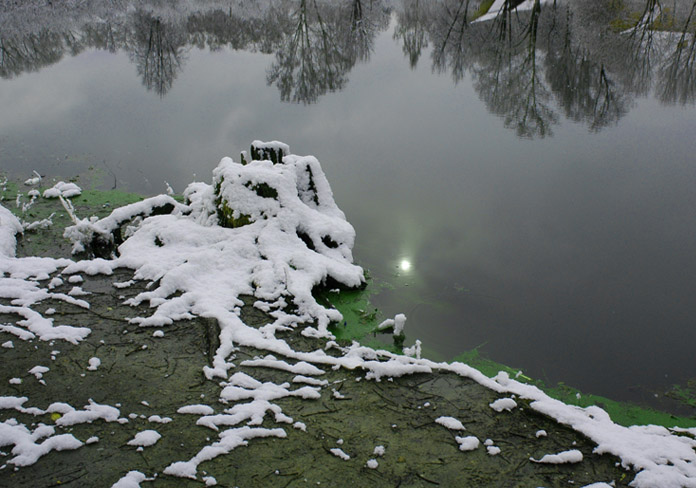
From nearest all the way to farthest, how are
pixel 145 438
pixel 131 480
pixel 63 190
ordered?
pixel 131 480
pixel 145 438
pixel 63 190

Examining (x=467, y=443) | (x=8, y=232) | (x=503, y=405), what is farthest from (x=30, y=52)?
(x=467, y=443)

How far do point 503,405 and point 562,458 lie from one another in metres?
0.63

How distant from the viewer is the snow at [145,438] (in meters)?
3.28

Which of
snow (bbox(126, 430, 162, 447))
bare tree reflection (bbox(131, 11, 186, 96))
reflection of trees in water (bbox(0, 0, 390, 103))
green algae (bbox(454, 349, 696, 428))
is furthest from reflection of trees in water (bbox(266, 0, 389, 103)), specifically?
snow (bbox(126, 430, 162, 447))

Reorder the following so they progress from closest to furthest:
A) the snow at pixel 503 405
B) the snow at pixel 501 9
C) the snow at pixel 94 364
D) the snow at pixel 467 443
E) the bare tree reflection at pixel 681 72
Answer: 1. the snow at pixel 467 443
2. the snow at pixel 503 405
3. the snow at pixel 94 364
4. the bare tree reflection at pixel 681 72
5. the snow at pixel 501 9

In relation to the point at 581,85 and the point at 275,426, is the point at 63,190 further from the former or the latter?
the point at 581,85

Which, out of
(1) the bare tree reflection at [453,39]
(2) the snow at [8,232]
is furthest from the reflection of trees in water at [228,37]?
(2) the snow at [8,232]

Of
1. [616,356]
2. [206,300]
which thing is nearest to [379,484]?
[206,300]

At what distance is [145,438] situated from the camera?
3.33 meters

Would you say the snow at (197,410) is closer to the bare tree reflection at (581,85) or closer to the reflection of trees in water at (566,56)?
the reflection of trees in water at (566,56)

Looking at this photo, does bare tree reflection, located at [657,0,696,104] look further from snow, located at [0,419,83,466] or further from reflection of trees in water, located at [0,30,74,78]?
reflection of trees in water, located at [0,30,74,78]

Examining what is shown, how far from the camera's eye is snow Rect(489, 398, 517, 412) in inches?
154

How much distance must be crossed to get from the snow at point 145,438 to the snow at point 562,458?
2.56 meters

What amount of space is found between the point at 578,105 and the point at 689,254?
805 centimetres
